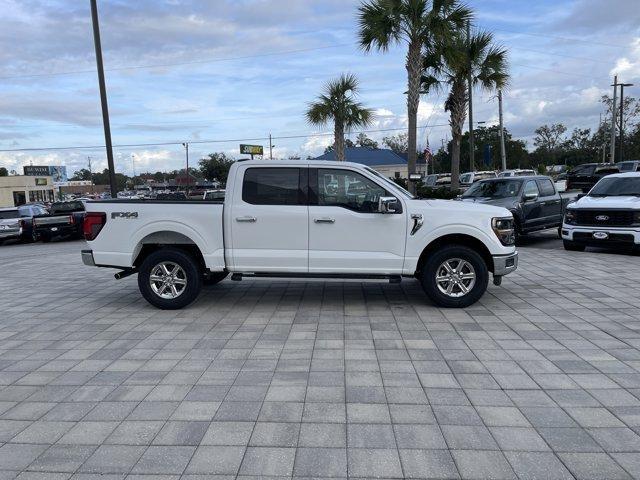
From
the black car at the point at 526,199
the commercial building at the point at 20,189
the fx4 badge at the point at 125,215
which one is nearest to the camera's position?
the fx4 badge at the point at 125,215

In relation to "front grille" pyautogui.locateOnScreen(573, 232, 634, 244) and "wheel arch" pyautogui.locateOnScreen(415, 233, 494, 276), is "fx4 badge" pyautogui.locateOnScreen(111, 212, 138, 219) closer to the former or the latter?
"wheel arch" pyautogui.locateOnScreen(415, 233, 494, 276)

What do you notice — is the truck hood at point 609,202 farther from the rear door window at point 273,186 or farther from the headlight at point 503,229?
the rear door window at point 273,186

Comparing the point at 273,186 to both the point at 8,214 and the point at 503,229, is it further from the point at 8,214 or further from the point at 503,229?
the point at 8,214

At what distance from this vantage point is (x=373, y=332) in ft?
19.8

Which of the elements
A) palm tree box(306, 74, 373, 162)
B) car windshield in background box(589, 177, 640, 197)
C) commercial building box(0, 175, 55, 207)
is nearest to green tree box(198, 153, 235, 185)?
commercial building box(0, 175, 55, 207)

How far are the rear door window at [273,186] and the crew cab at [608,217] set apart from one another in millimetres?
7770

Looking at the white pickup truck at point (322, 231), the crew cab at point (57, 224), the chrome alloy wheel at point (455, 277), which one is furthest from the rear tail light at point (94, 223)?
the crew cab at point (57, 224)

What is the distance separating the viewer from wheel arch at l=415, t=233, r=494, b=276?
6.97m

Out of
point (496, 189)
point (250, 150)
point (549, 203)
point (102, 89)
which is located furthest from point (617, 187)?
point (250, 150)

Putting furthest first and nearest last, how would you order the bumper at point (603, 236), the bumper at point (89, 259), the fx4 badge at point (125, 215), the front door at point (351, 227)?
the bumper at point (603, 236) < the bumper at point (89, 259) < the fx4 badge at point (125, 215) < the front door at point (351, 227)

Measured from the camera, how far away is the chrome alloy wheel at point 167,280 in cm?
720

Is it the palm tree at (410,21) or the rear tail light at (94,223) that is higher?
the palm tree at (410,21)

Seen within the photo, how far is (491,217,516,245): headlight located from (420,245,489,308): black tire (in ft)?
1.31

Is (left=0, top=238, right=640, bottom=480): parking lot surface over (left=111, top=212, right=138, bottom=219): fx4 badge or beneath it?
beneath
